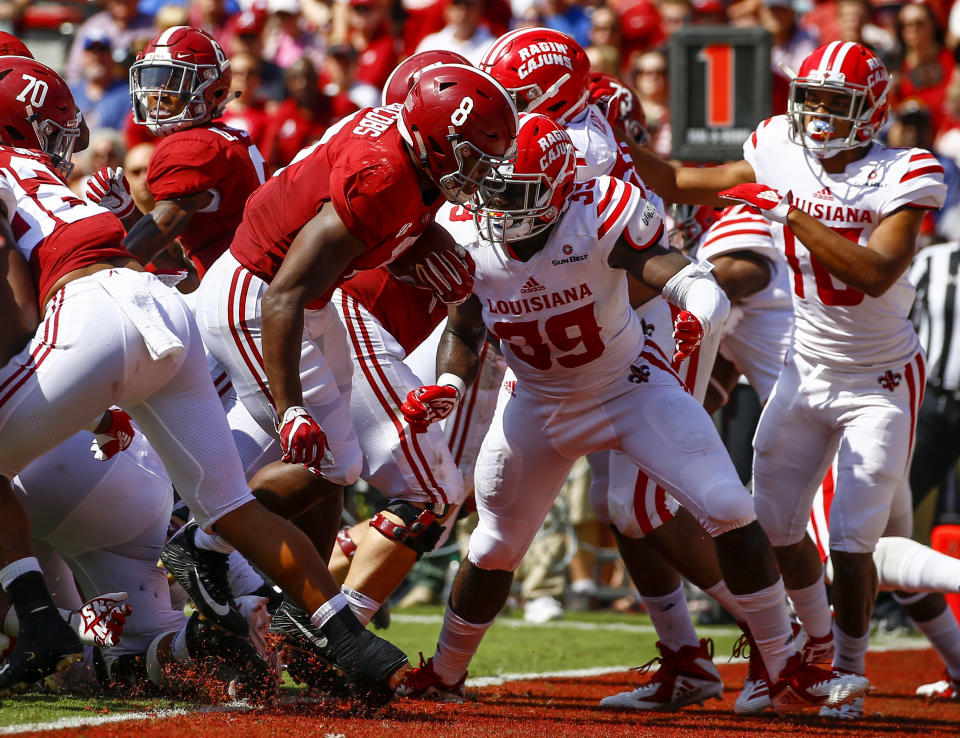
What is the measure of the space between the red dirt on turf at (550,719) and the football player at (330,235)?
34cm

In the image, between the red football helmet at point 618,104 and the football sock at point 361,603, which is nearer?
the football sock at point 361,603

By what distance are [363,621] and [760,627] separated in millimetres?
1216

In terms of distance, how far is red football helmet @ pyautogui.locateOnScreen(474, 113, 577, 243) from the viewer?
3973mm

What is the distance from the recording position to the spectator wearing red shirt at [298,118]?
9.82 metres

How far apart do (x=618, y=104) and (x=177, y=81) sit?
1.70m

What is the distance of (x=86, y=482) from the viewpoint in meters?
4.14

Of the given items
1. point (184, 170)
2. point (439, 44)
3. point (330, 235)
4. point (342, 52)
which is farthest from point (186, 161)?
point (342, 52)

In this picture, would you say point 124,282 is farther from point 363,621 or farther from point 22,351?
point 363,621

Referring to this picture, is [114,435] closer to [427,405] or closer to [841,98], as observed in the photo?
[427,405]

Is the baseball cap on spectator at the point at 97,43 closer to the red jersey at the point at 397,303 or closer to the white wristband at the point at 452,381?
the red jersey at the point at 397,303

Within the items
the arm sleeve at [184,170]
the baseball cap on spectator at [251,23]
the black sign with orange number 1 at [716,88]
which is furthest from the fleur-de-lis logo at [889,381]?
the baseball cap on spectator at [251,23]

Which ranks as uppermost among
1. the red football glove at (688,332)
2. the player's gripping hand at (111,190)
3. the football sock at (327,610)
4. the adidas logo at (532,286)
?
the player's gripping hand at (111,190)

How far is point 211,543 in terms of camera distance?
4.04 meters

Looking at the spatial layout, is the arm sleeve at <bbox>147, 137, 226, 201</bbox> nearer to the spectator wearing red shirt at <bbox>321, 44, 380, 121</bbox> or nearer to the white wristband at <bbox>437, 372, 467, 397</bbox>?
the white wristband at <bbox>437, 372, 467, 397</bbox>
